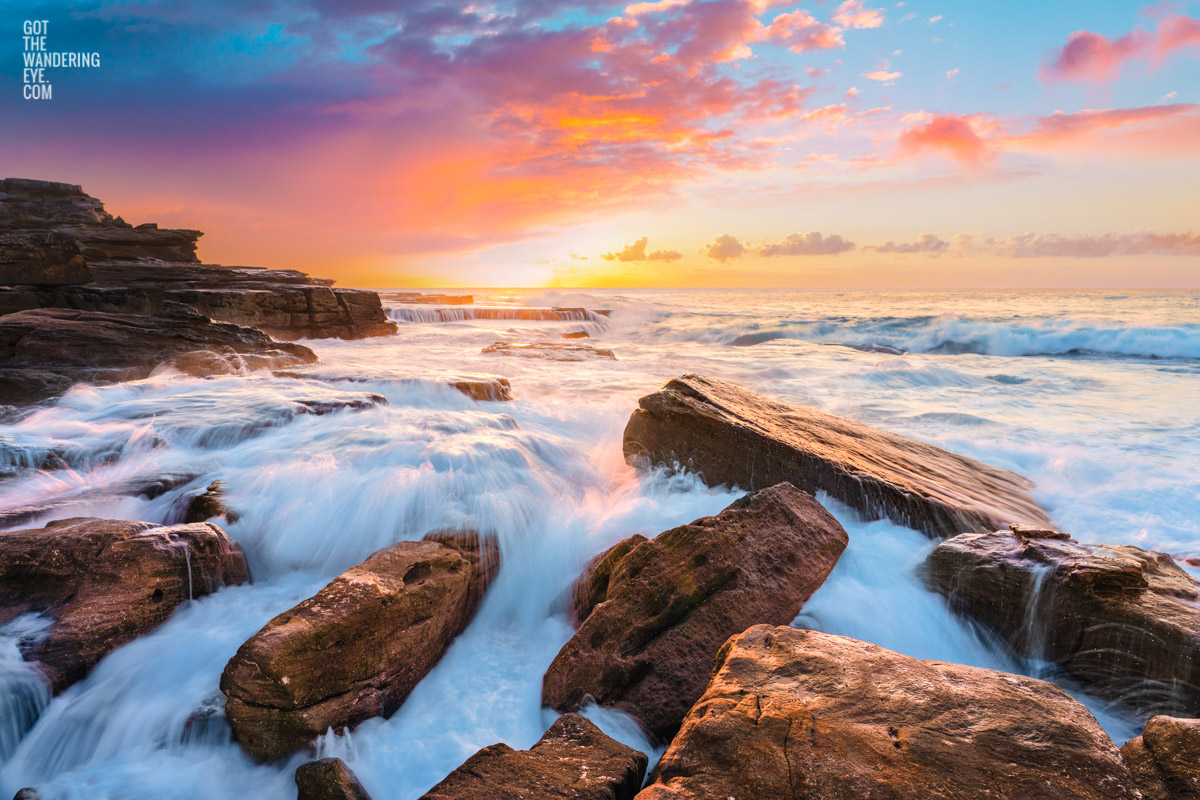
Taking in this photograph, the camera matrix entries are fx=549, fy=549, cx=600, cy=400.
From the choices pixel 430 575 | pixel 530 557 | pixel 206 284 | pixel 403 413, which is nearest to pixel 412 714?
pixel 430 575

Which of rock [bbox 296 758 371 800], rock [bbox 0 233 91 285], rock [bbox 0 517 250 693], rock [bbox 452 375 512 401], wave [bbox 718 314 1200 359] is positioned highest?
rock [bbox 0 233 91 285]

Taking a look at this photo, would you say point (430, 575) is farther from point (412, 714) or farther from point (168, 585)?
point (168, 585)

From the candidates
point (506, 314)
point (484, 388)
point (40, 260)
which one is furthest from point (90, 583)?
point (506, 314)

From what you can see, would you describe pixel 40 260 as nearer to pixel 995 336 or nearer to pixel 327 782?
pixel 327 782

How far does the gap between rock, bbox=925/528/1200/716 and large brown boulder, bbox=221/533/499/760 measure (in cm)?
336

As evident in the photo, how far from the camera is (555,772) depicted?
2160mm

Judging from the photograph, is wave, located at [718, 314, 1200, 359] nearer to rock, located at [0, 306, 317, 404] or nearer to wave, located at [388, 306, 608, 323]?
wave, located at [388, 306, 608, 323]

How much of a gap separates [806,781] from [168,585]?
145 inches

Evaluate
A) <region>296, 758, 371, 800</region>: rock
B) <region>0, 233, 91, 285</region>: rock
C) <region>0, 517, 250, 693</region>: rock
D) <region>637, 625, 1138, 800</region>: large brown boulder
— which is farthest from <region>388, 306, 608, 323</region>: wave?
<region>637, 625, 1138, 800</region>: large brown boulder

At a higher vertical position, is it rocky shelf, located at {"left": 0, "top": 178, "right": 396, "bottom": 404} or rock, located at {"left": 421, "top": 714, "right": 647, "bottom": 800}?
rocky shelf, located at {"left": 0, "top": 178, "right": 396, "bottom": 404}

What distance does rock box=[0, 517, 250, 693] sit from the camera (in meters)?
2.97

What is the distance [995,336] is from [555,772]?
26.6m

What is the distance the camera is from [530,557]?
14.5ft

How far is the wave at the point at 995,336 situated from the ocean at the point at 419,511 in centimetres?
1160
